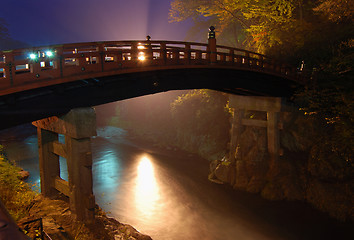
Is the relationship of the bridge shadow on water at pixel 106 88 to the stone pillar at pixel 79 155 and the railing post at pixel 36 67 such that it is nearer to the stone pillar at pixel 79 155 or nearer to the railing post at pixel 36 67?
the stone pillar at pixel 79 155

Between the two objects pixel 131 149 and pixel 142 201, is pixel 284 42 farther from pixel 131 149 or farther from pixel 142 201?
A: pixel 131 149

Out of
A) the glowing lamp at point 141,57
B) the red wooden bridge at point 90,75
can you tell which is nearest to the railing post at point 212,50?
the red wooden bridge at point 90,75

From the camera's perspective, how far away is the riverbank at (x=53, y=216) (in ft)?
26.6

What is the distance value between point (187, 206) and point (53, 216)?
26.4 ft

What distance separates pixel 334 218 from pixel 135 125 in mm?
26994

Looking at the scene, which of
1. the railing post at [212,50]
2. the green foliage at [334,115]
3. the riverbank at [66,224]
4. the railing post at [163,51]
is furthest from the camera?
the green foliage at [334,115]

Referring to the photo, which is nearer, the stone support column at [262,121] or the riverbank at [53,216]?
the riverbank at [53,216]

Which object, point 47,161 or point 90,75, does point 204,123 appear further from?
point 90,75

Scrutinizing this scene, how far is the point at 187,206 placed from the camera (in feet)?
49.8

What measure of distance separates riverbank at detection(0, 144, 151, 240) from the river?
3473 mm

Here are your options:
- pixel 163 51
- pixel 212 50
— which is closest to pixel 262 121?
pixel 212 50

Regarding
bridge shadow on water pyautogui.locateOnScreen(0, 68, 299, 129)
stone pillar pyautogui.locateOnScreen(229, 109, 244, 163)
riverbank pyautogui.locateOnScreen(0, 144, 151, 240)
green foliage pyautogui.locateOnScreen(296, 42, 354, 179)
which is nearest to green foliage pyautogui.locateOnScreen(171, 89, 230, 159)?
stone pillar pyautogui.locateOnScreen(229, 109, 244, 163)

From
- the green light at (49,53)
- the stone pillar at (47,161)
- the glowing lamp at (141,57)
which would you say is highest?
the glowing lamp at (141,57)

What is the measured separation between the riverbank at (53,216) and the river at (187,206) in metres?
3.47
